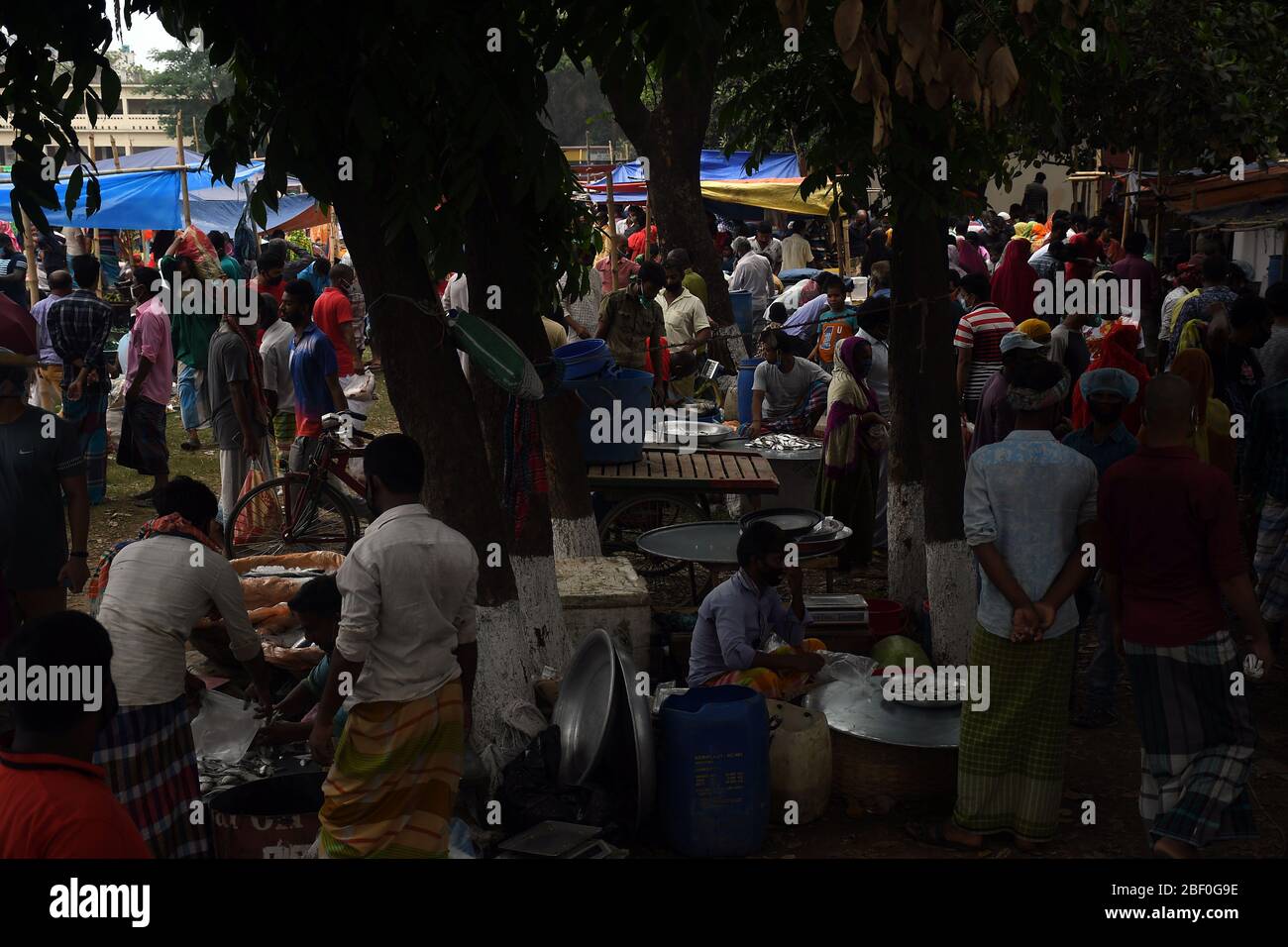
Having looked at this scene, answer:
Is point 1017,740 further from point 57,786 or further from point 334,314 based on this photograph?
point 334,314

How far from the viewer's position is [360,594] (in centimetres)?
434

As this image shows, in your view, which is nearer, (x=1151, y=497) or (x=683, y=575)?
(x=1151, y=497)

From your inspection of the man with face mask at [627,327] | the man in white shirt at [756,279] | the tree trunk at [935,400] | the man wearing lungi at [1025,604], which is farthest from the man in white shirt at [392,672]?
the man in white shirt at [756,279]

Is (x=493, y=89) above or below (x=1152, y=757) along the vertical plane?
above

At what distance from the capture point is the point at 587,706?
5.84 meters

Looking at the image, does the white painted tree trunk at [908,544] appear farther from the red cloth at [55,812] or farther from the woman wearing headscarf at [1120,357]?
the red cloth at [55,812]

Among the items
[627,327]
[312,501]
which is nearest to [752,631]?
[312,501]

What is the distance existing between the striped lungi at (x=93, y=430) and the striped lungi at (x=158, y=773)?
523 centimetres

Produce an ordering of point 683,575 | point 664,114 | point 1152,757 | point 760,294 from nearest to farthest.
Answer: point 1152,757 < point 683,575 < point 664,114 < point 760,294

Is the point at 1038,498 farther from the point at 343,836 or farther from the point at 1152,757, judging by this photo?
the point at 343,836

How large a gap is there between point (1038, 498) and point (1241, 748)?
1191mm

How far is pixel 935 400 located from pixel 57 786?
18.0 ft

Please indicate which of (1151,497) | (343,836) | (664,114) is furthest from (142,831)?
(664,114)

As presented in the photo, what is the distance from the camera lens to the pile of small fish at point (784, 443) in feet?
33.7
